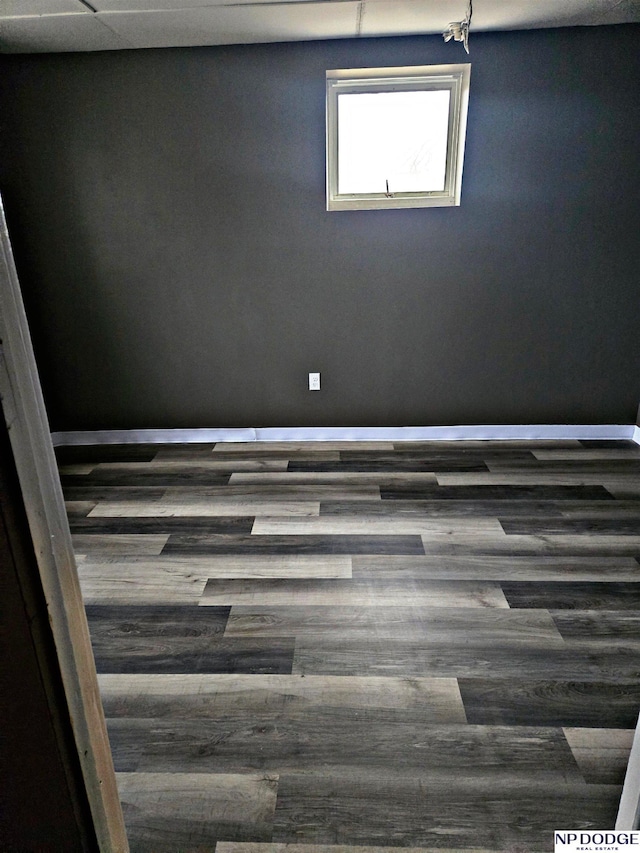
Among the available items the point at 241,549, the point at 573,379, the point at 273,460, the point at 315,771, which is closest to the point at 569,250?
the point at 573,379

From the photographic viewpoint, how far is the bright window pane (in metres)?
2.72

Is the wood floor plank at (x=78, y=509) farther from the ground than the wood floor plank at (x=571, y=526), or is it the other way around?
the wood floor plank at (x=571, y=526)

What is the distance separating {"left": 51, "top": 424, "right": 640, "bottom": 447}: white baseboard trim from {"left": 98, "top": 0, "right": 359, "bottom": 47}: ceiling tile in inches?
77.8

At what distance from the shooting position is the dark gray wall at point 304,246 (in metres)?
2.69

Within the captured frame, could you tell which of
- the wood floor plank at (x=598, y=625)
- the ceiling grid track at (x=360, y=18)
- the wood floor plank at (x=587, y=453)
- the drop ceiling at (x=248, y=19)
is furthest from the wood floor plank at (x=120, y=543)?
the ceiling grid track at (x=360, y=18)

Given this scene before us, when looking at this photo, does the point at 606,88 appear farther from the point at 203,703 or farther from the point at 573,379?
the point at 203,703

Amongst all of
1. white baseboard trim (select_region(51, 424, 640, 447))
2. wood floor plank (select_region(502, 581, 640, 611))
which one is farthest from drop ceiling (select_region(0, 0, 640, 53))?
wood floor plank (select_region(502, 581, 640, 611))

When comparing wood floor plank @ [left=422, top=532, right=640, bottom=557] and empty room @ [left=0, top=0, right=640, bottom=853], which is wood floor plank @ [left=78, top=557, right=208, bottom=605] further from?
wood floor plank @ [left=422, top=532, right=640, bottom=557]

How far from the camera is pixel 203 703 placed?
1.41 meters

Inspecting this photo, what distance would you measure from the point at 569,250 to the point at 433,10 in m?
1.31

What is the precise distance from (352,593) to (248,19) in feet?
7.96

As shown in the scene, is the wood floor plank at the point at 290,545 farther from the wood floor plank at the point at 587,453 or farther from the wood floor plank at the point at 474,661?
the wood floor plank at the point at 587,453

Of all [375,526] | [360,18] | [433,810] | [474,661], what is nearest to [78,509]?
[375,526]

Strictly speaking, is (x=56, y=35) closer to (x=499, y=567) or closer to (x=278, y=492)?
(x=278, y=492)
